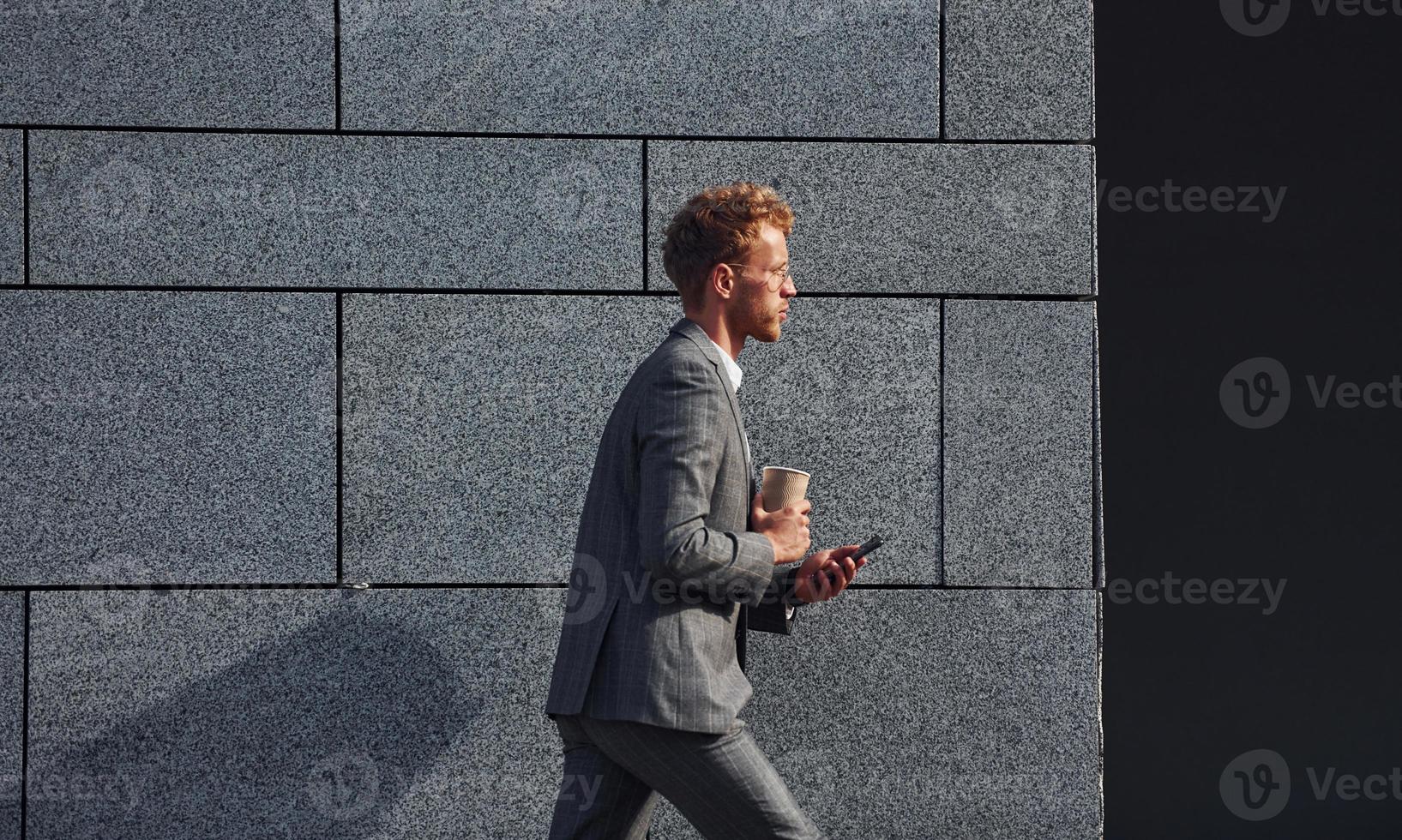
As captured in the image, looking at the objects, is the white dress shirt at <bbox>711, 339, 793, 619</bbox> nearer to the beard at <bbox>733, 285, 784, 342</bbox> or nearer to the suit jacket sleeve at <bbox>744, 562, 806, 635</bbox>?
the beard at <bbox>733, 285, 784, 342</bbox>

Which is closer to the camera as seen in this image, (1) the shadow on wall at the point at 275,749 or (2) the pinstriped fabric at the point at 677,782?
(2) the pinstriped fabric at the point at 677,782

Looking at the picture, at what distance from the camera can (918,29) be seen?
4.38 meters

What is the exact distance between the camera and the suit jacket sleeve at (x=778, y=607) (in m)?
3.01

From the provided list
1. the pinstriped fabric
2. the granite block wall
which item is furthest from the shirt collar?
the granite block wall

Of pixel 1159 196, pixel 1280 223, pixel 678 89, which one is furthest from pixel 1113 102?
pixel 678 89

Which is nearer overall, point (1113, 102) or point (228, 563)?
point (228, 563)

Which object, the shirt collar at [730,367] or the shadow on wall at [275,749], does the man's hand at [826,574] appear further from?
the shadow on wall at [275,749]

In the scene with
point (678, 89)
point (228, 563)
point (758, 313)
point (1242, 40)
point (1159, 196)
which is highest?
point (1242, 40)

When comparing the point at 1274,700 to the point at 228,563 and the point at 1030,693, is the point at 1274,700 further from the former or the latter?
the point at 228,563

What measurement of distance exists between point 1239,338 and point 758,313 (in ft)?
8.82

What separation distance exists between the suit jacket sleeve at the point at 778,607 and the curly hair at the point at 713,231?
2.31 ft

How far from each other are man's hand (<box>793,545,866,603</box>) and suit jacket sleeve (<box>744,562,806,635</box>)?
0.15ft

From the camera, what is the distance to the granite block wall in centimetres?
416

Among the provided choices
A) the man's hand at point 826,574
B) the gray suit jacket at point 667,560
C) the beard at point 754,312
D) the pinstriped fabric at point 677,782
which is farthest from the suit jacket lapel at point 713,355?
the pinstriped fabric at point 677,782
